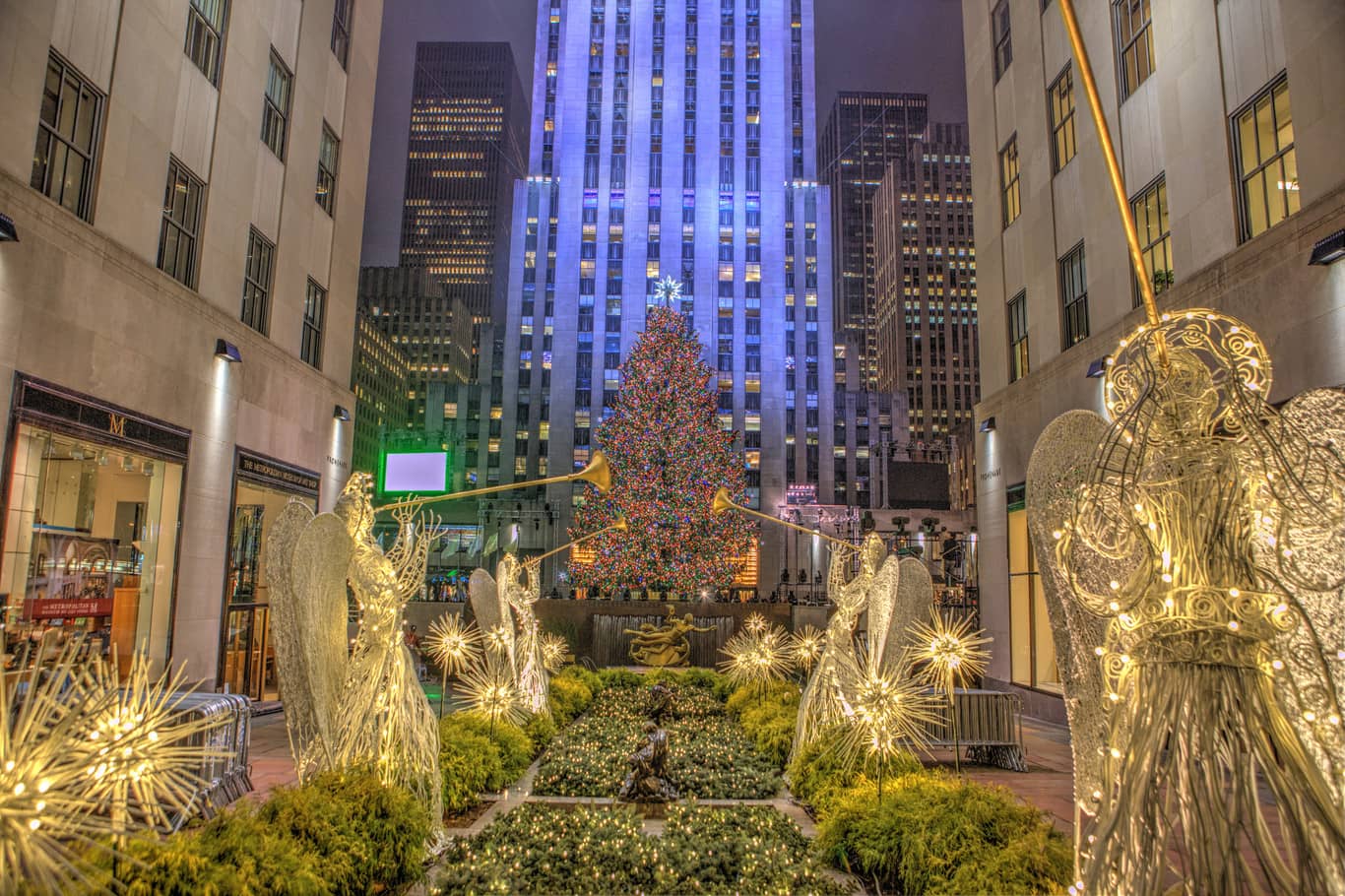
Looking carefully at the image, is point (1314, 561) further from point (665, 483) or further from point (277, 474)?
point (665, 483)

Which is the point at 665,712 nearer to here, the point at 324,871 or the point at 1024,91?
the point at 324,871

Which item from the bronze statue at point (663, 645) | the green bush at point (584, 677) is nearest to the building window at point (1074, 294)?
the green bush at point (584, 677)

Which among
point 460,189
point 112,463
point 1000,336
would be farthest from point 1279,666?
point 460,189

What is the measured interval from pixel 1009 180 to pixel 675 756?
55.2ft

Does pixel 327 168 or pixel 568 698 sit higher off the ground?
pixel 327 168

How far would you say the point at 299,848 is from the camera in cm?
528

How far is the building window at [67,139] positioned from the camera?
11.0 metres

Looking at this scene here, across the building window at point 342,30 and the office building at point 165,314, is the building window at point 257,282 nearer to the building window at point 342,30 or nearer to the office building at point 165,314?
the office building at point 165,314

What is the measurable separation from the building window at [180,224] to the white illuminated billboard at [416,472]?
16.9m

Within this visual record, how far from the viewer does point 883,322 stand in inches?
5984

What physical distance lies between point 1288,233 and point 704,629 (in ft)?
64.7

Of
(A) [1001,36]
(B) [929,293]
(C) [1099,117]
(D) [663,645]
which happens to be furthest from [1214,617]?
(B) [929,293]

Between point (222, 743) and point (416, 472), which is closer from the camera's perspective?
point (222, 743)

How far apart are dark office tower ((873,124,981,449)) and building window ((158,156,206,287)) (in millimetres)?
129314
